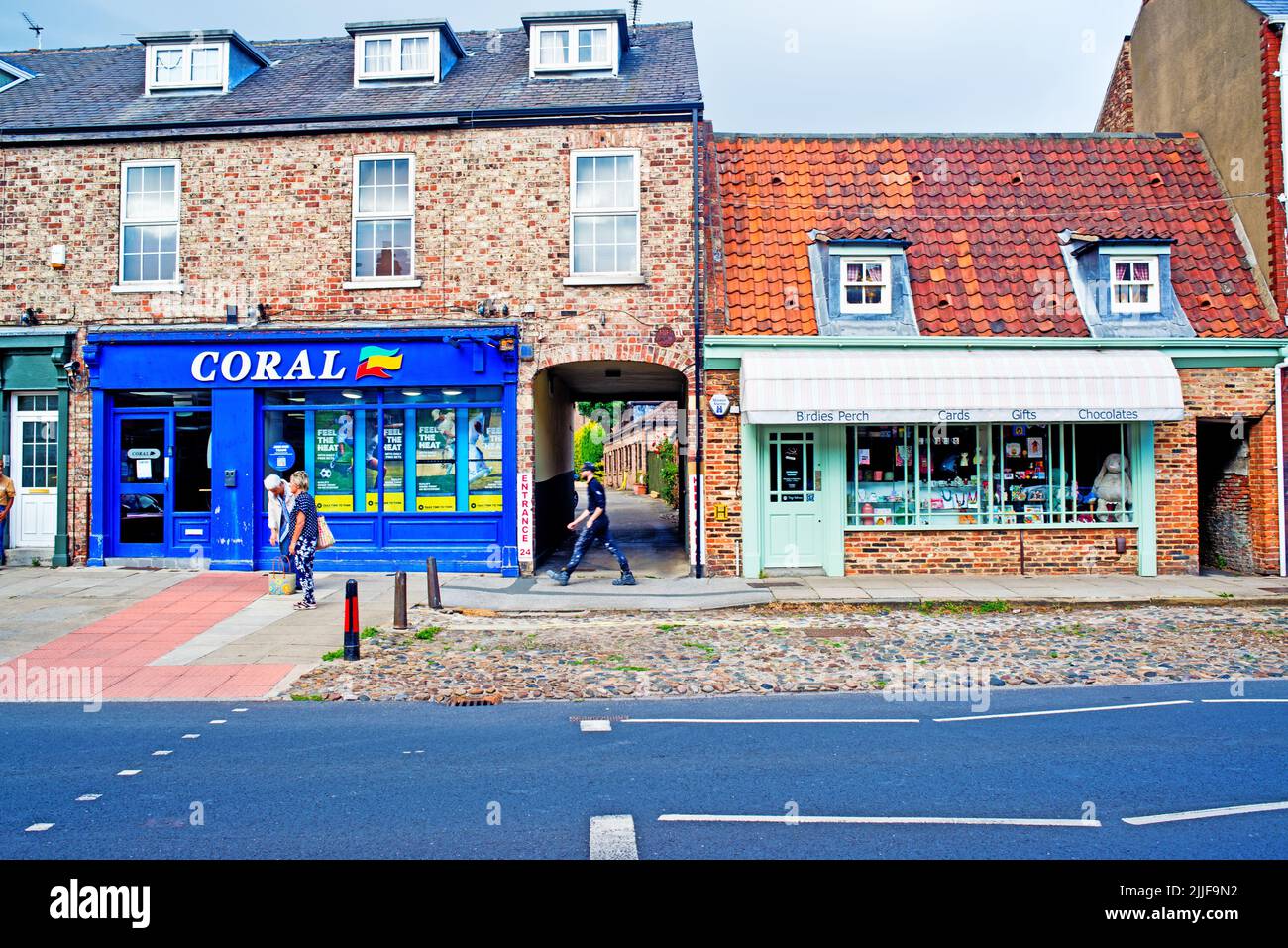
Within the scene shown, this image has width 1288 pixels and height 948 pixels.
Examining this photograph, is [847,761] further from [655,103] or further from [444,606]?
[655,103]

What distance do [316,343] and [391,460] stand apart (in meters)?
2.27

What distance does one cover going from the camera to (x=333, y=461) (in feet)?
51.9

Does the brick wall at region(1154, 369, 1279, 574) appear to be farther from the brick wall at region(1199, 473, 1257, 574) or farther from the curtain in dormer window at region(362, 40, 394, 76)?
the curtain in dormer window at region(362, 40, 394, 76)

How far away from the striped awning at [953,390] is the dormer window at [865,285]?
1.20 meters

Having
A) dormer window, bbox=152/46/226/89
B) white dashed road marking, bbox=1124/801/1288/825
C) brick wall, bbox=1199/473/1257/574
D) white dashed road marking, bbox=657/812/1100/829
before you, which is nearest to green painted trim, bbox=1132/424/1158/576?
brick wall, bbox=1199/473/1257/574

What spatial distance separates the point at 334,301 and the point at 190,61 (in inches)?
231

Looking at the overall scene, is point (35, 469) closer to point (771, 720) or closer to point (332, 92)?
point (332, 92)

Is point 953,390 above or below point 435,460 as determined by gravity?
above

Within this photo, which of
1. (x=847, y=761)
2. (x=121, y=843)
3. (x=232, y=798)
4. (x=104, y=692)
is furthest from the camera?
(x=104, y=692)

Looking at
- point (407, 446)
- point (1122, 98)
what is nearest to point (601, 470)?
point (407, 446)

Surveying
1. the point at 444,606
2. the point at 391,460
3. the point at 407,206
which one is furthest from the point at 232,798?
the point at 407,206

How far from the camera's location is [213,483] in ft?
51.5

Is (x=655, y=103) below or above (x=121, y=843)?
above

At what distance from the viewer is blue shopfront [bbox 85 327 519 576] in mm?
15328
